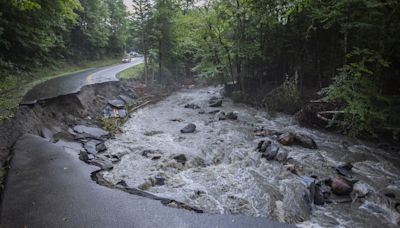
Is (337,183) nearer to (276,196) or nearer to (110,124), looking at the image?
(276,196)

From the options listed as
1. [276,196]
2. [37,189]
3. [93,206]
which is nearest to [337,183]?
[276,196]

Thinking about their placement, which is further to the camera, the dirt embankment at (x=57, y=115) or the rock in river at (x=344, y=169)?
the dirt embankment at (x=57, y=115)

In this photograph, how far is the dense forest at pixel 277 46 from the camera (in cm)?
940

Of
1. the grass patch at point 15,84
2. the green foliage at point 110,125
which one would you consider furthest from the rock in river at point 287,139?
the grass patch at point 15,84

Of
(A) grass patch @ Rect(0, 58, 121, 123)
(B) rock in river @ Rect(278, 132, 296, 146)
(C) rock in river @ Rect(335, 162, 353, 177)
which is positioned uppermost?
(A) grass patch @ Rect(0, 58, 121, 123)

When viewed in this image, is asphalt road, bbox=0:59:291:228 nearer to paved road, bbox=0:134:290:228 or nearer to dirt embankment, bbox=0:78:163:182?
paved road, bbox=0:134:290:228

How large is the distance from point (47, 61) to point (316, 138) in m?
21.3

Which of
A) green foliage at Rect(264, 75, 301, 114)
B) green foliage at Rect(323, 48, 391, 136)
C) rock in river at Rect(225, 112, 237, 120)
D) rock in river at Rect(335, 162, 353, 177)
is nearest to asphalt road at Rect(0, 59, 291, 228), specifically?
rock in river at Rect(335, 162, 353, 177)

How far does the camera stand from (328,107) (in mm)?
11938

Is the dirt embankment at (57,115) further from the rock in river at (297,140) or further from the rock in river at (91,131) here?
the rock in river at (297,140)

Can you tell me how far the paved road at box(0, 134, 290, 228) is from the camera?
4414 mm

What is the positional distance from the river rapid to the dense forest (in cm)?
162

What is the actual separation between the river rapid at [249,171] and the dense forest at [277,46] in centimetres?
162

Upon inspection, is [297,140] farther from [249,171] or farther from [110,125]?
[110,125]
